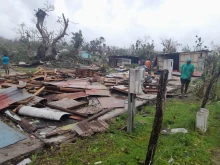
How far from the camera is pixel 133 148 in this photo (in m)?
3.72

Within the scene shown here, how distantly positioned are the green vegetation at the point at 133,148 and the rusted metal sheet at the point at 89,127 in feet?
0.41

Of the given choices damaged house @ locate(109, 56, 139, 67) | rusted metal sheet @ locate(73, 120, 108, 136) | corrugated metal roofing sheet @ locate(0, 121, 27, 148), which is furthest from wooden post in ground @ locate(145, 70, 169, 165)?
damaged house @ locate(109, 56, 139, 67)

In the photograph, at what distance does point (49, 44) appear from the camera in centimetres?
2642

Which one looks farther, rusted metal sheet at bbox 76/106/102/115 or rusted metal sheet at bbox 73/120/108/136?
rusted metal sheet at bbox 76/106/102/115

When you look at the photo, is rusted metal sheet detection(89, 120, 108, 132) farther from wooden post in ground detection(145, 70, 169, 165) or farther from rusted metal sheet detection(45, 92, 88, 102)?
rusted metal sheet detection(45, 92, 88, 102)

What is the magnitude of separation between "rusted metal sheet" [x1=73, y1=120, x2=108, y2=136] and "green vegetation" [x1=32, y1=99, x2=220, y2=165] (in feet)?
0.41

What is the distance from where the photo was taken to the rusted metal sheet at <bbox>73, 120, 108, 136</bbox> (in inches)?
165

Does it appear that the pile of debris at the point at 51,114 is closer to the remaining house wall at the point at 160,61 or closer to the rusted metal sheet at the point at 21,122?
the rusted metal sheet at the point at 21,122

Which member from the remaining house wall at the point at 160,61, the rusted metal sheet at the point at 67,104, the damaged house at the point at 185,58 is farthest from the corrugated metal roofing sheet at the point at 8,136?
the remaining house wall at the point at 160,61

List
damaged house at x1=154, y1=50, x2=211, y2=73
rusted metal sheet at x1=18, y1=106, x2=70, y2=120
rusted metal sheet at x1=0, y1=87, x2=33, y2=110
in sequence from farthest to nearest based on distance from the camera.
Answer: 1. damaged house at x1=154, y1=50, x2=211, y2=73
2. rusted metal sheet at x1=0, y1=87, x2=33, y2=110
3. rusted metal sheet at x1=18, y1=106, x2=70, y2=120

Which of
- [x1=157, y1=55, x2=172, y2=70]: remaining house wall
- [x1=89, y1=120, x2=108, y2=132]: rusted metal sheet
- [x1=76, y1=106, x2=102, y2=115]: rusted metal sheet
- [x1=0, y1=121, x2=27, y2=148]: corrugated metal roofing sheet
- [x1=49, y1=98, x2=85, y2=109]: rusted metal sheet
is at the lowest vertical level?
[x1=0, y1=121, x2=27, y2=148]: corrugated metal roofing sheet

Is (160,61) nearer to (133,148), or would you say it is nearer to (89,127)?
(89,127)

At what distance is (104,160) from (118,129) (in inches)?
54.5

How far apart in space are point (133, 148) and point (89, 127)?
1170 millimetres
